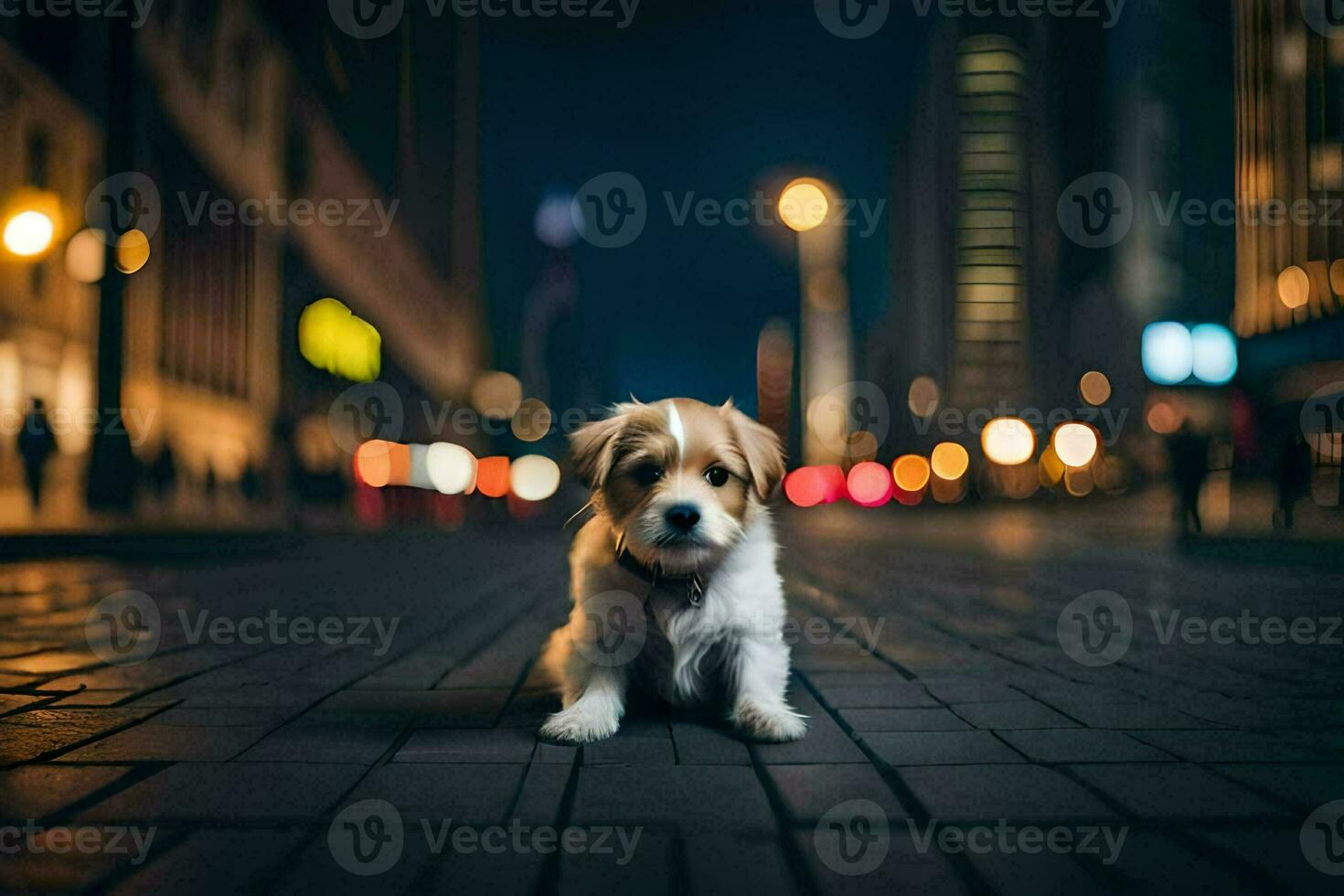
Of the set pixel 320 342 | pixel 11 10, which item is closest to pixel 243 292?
pixel 320 342

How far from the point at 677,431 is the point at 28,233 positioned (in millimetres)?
19087

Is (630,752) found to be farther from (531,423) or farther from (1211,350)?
(531,423)

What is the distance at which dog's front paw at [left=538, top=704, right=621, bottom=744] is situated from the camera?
3.08 metres

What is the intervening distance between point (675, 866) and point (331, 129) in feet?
124

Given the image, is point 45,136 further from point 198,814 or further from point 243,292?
point 198,814

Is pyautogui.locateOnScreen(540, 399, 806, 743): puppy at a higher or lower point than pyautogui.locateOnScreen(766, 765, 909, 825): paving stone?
higher

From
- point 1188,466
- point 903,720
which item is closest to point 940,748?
point 903,720

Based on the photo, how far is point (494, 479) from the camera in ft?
155

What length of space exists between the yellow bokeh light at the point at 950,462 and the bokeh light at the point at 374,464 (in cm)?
4533

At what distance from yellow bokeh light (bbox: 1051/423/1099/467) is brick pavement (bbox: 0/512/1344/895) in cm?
4768

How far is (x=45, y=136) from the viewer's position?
18.5 metres

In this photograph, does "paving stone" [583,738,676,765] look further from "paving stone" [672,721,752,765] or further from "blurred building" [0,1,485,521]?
"blurred building" [0,1,485,521]

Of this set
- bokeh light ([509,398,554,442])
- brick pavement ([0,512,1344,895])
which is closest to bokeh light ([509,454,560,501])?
bokeh light ([509,398,554,442])

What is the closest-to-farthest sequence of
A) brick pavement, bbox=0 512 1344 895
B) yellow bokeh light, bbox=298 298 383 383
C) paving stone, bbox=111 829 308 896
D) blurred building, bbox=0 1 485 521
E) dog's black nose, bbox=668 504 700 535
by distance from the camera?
paving stone, bbox=111 829 308 896 < brick pavement, bbox=0 512 1344 895 < dog's black nose, bbox=668 504 700 535 < blurred building, bbox=0 1 485 521 < yellow bokeh light, bbox=298 298 383 383
